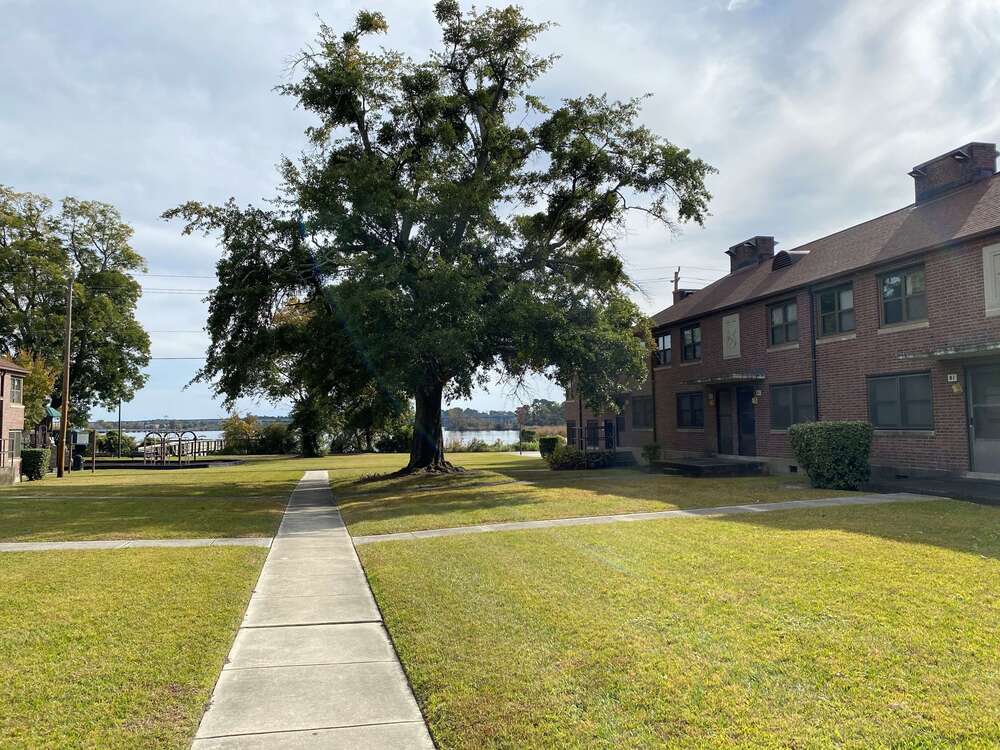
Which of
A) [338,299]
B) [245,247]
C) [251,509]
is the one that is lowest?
[251,509]

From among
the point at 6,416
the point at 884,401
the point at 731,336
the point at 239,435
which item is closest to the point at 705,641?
the point at 884,401

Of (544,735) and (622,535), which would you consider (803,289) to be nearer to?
(622,535)

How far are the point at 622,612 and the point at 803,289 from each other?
17.3m

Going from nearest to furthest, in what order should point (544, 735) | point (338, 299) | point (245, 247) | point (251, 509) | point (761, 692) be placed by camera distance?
point (544, 735) < point (761, 692) < point (251, 509) < point (338, 299) < point (245, 247)

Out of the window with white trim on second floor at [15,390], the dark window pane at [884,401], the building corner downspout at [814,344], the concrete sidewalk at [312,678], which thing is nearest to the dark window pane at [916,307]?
the dark window pane at [884,401]

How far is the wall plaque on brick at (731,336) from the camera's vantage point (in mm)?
23922

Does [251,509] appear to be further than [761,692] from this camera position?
Yes

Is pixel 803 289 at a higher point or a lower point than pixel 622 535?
higher

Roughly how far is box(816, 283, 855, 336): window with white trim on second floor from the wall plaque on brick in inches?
159

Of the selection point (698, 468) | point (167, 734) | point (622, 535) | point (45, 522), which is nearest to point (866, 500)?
point (622, 535)

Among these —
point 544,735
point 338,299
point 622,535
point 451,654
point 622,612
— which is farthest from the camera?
point 338,299

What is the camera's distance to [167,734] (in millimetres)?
3688

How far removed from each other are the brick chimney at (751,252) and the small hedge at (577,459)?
9590 mm

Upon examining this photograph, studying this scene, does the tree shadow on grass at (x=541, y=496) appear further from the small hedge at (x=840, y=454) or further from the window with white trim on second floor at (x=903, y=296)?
the window with white trim on second floor at (x=903, y=296)
